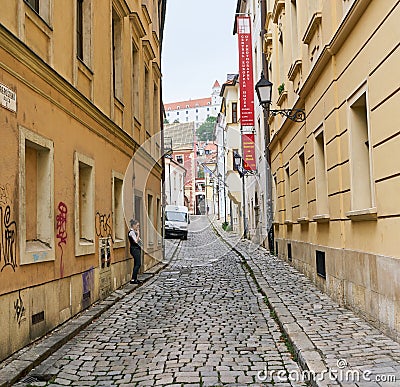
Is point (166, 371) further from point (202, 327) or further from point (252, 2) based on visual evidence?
point (252, 2)

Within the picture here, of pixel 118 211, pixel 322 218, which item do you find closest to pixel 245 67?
pixel 118 211

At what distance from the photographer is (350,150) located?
812 centimetres

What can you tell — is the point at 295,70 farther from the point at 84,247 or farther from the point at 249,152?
the point at 249,152

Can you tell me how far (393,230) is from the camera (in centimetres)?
629

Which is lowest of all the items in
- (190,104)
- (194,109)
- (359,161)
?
(359,161)

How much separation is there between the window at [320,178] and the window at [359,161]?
2.39 metres

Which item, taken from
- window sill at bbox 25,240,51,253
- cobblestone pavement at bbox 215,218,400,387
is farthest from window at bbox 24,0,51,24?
cobblestone pavement at bbox 215,218,400,387

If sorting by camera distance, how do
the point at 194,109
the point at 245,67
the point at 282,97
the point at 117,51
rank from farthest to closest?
the point at 194,109 → the point at 245,67 → the point at 282,97 → the point at 117,51

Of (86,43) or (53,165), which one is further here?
(86,43)

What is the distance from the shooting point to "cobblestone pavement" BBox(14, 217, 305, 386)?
558 cm

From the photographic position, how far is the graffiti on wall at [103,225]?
417 inches

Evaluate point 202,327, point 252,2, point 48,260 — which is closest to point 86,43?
point 48,260

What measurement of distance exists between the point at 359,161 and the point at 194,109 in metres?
161

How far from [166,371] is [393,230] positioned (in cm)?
298
